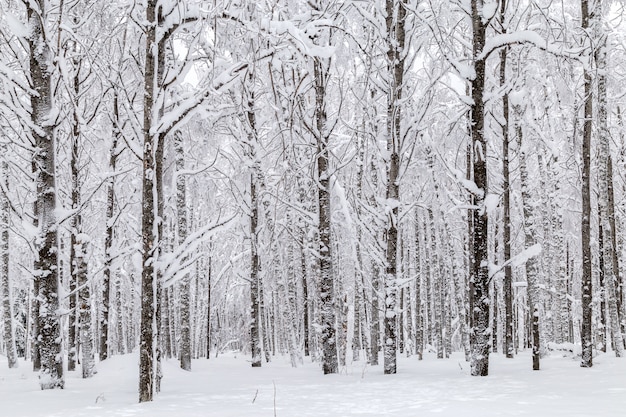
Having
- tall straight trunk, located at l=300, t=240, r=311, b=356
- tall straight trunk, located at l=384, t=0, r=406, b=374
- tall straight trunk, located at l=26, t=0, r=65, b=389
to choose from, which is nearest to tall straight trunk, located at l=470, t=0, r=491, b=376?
tall straight trunk, located at l=384, t=0, r=406, b=374

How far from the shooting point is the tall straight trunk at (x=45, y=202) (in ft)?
21.5

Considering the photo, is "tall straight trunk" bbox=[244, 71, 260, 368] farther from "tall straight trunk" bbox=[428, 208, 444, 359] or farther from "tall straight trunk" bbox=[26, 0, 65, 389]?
"tall straight trunk" bbox=[428, 208, 444, 359]

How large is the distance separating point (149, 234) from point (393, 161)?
4622 millimetres

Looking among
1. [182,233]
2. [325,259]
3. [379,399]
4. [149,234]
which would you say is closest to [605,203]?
[325,259]

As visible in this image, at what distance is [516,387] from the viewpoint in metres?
5.72

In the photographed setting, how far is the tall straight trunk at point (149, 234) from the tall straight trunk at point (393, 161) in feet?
13.5

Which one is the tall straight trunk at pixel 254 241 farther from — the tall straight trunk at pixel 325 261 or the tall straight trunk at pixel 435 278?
the tall straight trunk at pixel 435 278

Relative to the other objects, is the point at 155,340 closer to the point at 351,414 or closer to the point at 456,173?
the point at 351,414

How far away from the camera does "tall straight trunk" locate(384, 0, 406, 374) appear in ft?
27.6

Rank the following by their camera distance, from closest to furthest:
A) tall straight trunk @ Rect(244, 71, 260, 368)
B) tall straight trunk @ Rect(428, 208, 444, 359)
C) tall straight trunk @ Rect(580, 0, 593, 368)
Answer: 1. tall straight trunk @ Rect(580, 0, 593, 368)
2. tall straight trunk @ Rect(244, 71, 260, 368)
3. tall straight trunk @ Rect(428, 208, 444, 359)

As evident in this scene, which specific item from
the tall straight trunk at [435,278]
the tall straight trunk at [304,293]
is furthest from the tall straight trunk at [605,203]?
the tall straight trunk at [304,293]

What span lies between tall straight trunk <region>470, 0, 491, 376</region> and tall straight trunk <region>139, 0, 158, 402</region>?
A: 14.2 ft

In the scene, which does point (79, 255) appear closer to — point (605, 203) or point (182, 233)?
point (182, 233)

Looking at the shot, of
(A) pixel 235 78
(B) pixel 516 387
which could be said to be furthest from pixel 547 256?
(A) pixel 235 78
